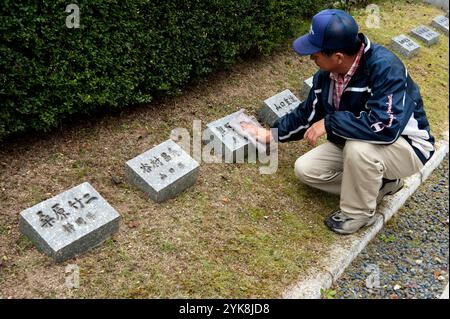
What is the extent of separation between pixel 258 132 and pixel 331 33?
142 cm

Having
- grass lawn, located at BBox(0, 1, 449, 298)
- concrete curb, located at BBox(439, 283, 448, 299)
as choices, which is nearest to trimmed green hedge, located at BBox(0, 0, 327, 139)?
grass lawn, located at BBox(0, 1, 449, 298)

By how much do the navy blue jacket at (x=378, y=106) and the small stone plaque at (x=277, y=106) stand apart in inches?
43.7

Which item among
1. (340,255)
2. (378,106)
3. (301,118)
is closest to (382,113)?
(378,106)

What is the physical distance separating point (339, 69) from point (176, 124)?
1.86 metres

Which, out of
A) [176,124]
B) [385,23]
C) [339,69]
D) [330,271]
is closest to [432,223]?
[330,271]

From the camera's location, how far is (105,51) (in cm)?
438

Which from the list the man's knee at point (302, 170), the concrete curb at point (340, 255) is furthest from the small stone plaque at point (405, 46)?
the man's knee at point (302, 170)

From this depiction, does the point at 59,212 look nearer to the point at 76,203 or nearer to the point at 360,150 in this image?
the point at 76,203

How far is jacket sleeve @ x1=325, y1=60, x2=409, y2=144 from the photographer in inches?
149

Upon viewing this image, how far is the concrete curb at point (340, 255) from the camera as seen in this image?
371 centimetres

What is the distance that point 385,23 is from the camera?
8820 mm

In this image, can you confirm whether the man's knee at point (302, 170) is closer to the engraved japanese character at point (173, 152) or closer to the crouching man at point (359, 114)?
the crouching man at point (359, 114)

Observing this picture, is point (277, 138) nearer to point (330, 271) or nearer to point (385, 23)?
point (330, 271)

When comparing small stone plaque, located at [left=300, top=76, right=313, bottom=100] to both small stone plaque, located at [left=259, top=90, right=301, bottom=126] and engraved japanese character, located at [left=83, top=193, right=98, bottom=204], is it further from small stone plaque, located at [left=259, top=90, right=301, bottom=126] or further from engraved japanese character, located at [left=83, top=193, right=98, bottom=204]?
engraved japanese character, located at [left=83, top=193, right=98, bottom=204]
